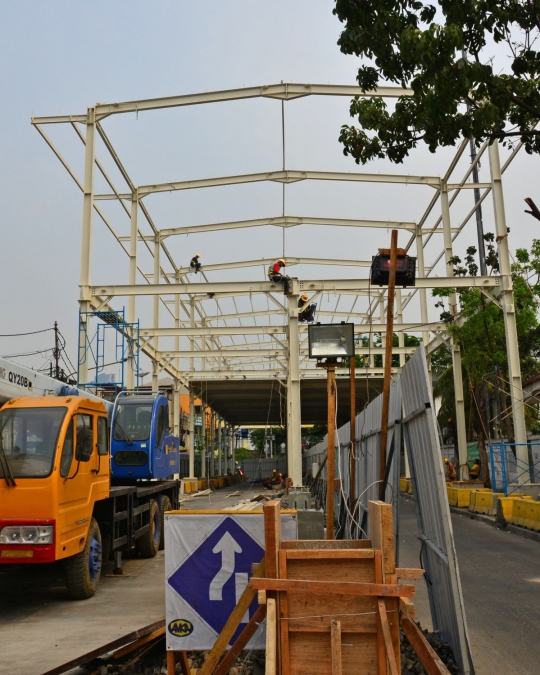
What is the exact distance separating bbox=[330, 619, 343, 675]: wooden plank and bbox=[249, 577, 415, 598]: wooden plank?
209 mm

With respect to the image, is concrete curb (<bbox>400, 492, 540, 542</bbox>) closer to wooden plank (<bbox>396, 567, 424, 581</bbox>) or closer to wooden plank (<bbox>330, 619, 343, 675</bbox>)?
wooden plank (<bbox>396, 567, 424, 581</bbox>)

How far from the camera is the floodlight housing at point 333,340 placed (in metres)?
7.99

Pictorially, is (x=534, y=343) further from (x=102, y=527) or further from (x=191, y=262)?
(x=102, y=527)

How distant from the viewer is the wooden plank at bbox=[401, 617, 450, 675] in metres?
4.24

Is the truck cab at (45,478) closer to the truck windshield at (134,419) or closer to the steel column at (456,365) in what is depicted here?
the truck windshield at (134,419)

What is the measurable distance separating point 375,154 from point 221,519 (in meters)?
6.53

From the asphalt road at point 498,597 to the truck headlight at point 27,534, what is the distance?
4.59m

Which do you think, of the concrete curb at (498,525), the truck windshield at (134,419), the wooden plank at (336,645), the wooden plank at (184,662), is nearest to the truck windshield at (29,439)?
the wooden plank at (184,662)

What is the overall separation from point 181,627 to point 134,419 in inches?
355

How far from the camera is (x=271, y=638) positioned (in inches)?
167

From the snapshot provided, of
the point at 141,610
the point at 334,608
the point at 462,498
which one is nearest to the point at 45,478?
the point at 141,610

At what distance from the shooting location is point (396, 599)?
4543 mm

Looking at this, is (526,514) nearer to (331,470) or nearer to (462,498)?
(462,498)

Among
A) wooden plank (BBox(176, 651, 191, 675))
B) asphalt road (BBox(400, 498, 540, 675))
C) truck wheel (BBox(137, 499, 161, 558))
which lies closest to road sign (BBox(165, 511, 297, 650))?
wooden plank (BBox(176, 651, 191, 675))
